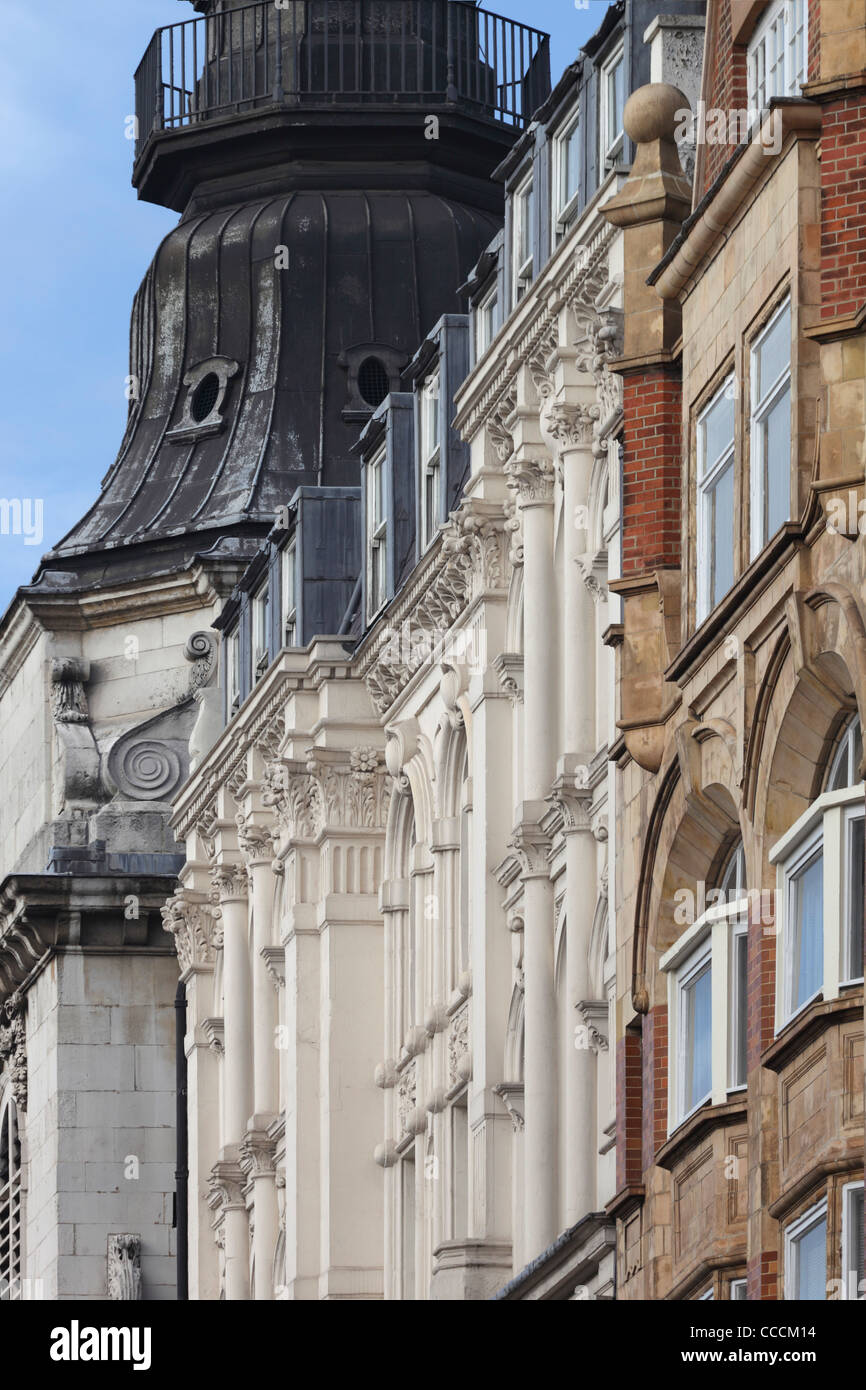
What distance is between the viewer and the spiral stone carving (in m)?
76.5

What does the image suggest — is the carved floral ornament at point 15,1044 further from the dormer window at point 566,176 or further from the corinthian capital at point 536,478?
the dormer window at point 566,176

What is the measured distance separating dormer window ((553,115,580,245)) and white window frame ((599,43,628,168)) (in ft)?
3.97

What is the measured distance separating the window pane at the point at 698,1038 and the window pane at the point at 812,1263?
3.16m

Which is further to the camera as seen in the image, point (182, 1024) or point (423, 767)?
point (182, 1024)

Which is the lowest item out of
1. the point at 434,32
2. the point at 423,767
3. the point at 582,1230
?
the point at 582,1230

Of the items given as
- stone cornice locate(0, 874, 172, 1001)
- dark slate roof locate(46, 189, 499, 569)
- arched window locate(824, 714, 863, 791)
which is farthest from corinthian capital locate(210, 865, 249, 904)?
arched window locate(824, 714, 863, 791)

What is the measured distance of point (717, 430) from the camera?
37.8 metres

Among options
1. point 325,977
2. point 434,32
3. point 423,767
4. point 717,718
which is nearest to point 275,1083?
point 325,977

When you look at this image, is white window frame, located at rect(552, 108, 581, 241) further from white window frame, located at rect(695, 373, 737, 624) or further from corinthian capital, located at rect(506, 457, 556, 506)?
white window frame, located at rect(695, 373, 737, 624)

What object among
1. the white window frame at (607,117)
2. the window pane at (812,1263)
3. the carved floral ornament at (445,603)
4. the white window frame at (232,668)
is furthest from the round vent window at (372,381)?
the window pane at (812,1263)

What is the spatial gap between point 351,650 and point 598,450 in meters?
14.4

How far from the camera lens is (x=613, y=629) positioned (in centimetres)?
3969

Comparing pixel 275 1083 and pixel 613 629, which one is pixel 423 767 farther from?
pixel 613 629

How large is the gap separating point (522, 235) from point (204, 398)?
1130 inches
